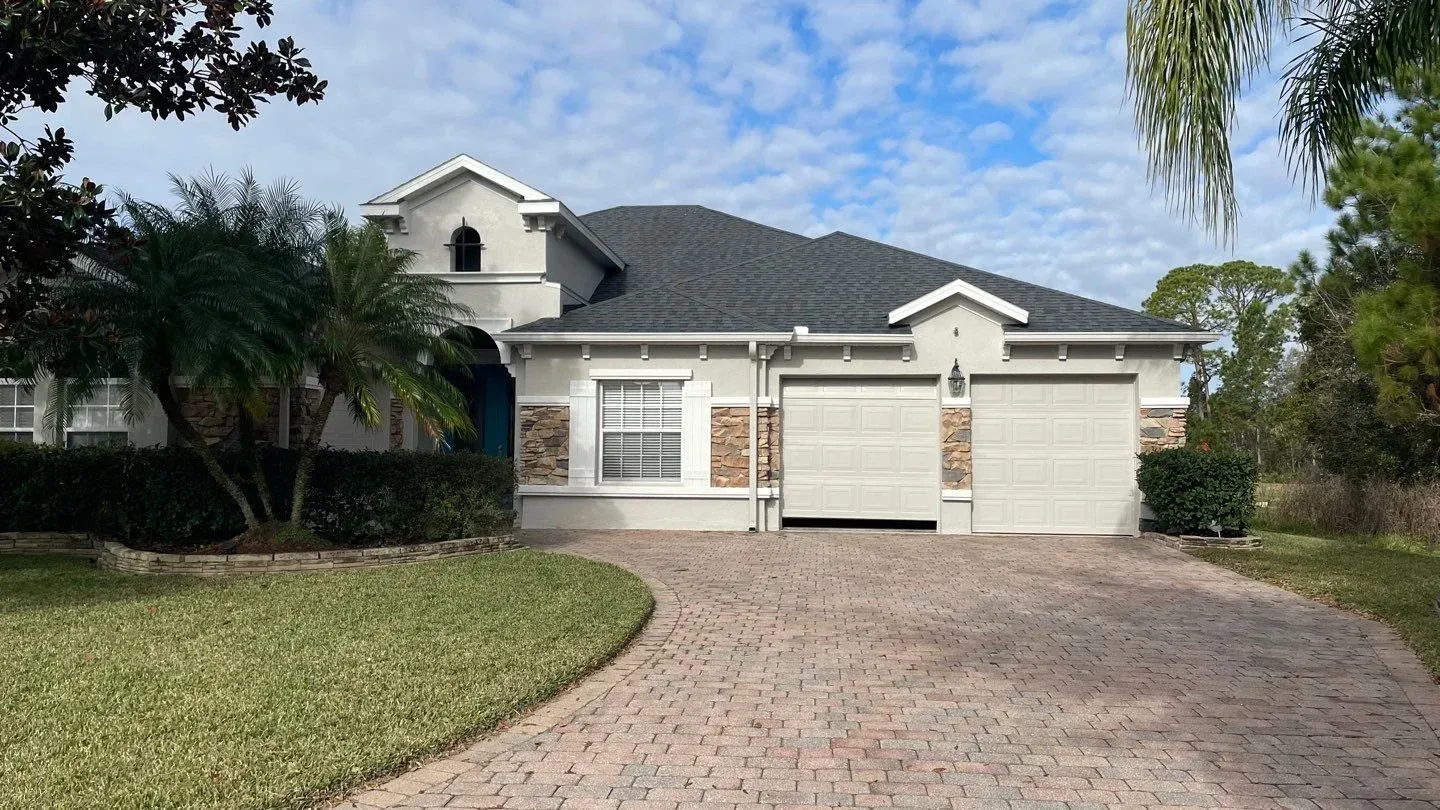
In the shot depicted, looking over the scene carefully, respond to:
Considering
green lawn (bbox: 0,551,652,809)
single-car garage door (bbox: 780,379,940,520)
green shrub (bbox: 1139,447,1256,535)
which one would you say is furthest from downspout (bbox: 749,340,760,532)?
green shrub (bbox: 1139,447,1256,535)

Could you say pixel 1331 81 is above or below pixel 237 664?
above

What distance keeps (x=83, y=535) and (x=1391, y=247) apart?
68.4ft

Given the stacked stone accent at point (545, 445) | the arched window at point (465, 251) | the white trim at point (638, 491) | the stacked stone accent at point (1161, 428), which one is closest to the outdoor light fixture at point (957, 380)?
the stacked stone accent at point (1161, 428)

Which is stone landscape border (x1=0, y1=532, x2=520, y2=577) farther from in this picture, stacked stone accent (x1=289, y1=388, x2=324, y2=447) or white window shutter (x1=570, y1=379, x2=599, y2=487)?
stacked stone accent (x1=289, y1=388, x2=324, y2=447)

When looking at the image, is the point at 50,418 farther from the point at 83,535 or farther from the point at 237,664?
the point at 237,664

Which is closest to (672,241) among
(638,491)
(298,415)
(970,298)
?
(638,491)

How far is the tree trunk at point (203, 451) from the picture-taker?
1095cm

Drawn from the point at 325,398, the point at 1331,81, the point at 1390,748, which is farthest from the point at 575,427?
the point at 1390,748

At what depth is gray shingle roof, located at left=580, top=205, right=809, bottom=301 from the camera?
19125mm

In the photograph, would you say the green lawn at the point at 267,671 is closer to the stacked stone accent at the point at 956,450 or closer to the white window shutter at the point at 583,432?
the white window shutter at the point at 583,432

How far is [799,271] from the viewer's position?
1766 centimetres

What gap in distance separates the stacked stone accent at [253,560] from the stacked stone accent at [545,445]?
12.4ft

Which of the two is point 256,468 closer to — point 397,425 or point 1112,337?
point 397,425

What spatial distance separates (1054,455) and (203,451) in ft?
38.8
